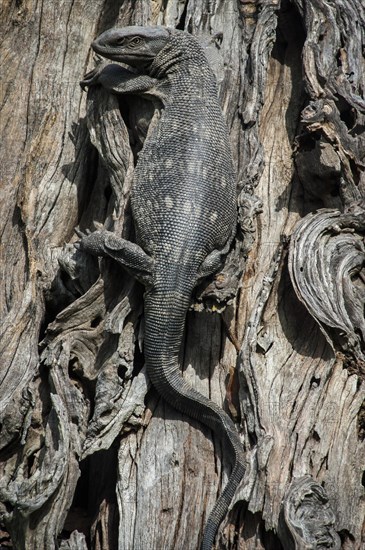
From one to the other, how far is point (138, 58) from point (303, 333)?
245 centimetres

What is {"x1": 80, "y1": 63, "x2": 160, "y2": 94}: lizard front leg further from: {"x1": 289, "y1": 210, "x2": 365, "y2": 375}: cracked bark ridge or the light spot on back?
{"x1": 289, "y1": 210, "x2": 365, "y2": 375}: cracked bark ridge

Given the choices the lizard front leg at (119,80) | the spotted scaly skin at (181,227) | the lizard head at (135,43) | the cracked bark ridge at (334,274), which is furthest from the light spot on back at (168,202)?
the lizard head at (135,43)

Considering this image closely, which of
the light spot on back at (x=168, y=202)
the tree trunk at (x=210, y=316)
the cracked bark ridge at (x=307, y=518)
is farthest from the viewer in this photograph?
the light spot on back at (x=168, y=202)

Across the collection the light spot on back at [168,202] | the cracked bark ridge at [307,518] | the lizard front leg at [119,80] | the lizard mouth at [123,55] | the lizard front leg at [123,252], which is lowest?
the cracked bark ridge at [307,518]

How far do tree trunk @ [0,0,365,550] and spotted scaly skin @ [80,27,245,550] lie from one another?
0.45 ft

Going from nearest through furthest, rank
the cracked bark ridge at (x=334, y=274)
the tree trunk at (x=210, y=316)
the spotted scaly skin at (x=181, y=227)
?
the tree trunk at (x=210, y=316), the spotted scaly skin at (x=181, y=227), the cracked bark ridge at (x=334, y=274)

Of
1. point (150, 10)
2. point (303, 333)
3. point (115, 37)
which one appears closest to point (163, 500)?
point (303, 333)

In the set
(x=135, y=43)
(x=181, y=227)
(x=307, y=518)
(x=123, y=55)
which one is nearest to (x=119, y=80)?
(x=123, y=55)

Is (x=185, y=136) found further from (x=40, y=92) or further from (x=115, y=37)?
(x=40, y=92)

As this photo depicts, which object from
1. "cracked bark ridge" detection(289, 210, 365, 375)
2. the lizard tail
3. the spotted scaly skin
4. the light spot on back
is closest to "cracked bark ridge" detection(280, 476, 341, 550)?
the spotted scaly skin

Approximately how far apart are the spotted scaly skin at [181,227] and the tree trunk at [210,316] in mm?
137

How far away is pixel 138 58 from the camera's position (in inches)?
250

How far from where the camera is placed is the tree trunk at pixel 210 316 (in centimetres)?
533

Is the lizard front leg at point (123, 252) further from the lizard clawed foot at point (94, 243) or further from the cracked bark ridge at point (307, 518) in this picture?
the cracked bark ridge at point (307, 518)
